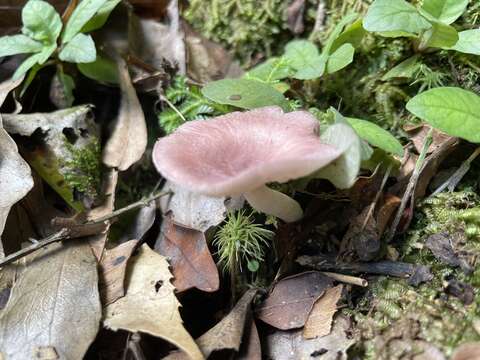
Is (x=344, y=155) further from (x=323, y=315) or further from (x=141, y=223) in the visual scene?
(x=141, y=223)

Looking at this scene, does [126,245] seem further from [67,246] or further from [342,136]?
[342,136]

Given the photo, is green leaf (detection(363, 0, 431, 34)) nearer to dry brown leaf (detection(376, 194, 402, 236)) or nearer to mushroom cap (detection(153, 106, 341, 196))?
mushroom cap (detection(153, 106, 341, 196))

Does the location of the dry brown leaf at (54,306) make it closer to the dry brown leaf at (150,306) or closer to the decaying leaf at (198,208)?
the dry brown leaf at (150,306)

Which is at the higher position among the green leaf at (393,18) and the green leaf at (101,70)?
the green leaf at (393,18)

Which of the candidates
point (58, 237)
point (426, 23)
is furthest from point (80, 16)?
point (426, 23)

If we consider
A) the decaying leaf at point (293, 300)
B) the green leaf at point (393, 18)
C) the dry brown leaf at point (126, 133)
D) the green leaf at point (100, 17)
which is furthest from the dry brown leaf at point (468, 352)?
the green leaf at point (100, 17)

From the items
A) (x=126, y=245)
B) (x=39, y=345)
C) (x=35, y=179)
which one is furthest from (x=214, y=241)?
(x=35, y=179)

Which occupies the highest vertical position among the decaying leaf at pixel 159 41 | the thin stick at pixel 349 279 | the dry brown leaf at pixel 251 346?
the decaying leaf at pixel 159 41
